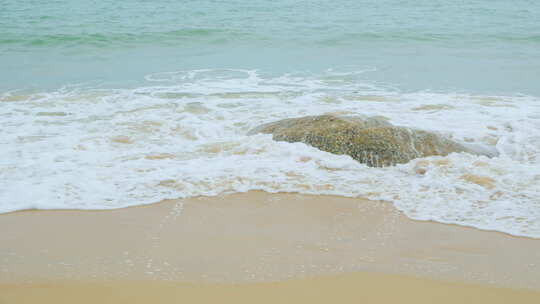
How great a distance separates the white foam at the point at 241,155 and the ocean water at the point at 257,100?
0.07 ft

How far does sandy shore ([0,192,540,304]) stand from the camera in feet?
8.73

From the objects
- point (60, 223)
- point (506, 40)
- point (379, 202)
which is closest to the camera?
point (60, 223)

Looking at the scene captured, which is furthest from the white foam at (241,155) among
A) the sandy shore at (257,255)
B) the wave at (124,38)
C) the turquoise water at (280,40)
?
the wave at (124,38)

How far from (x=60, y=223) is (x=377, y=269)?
6.85 feet

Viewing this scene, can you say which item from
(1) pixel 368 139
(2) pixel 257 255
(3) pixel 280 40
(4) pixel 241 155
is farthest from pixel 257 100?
(3) pixel 280 40

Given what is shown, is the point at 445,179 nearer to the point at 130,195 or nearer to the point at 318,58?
the point at 130,195

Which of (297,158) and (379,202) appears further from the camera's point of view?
(297,158)

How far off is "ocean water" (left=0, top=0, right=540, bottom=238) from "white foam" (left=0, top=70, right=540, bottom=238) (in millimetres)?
21

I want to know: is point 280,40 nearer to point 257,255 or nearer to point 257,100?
point 257,100

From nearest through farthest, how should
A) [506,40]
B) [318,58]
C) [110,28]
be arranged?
[318,58], [506,40], [110,28]

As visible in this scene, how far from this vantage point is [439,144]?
16.8ft

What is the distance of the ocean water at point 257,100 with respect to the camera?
13.6 ft

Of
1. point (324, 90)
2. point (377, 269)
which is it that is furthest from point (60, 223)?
point (324, 90)

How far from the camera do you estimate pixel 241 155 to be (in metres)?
4.98
